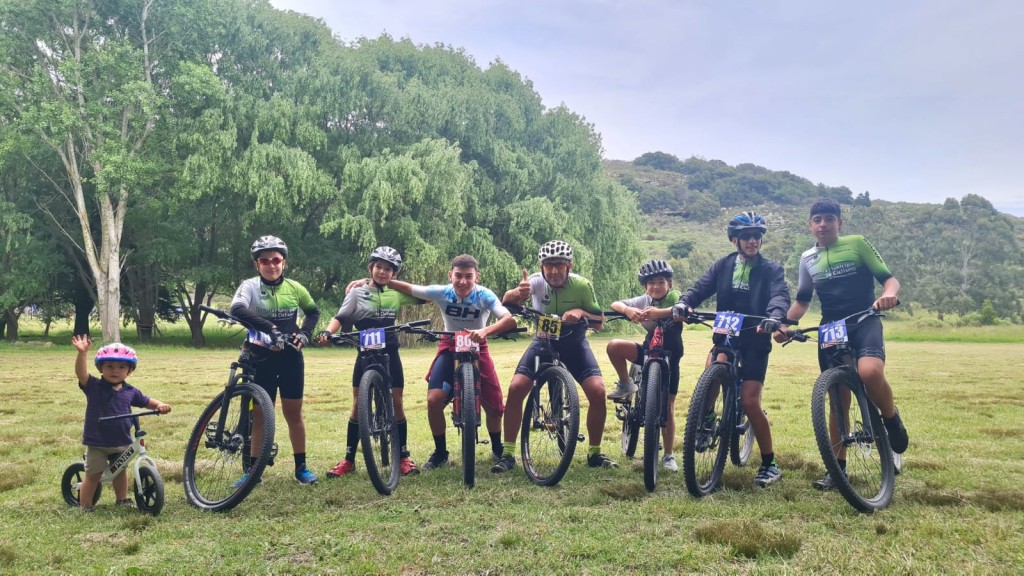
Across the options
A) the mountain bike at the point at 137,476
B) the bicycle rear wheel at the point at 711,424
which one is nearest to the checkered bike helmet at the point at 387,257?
the mountain bike at the point at 137,476

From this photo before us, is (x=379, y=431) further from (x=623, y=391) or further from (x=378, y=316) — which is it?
(x=623, y=391)

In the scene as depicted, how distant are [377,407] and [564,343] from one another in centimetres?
174

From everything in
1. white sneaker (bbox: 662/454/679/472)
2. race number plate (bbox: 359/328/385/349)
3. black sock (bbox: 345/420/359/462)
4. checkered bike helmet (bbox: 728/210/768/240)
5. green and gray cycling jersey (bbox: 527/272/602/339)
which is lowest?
white sneaker (bbox: 662/454/679/472)

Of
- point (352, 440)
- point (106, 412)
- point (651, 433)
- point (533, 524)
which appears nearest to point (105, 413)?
point (106, 412)

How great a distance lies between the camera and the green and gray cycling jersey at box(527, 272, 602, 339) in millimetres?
5996

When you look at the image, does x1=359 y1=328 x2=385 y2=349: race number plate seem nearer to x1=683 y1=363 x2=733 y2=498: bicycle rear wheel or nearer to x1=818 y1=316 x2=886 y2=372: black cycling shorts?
x1=683 y1=363 x2=733 y2=498: bicycle rear wheel

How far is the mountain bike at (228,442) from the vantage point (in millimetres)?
4734

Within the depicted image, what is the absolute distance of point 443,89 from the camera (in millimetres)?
29672

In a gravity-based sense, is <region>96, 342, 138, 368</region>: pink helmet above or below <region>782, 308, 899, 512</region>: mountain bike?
above

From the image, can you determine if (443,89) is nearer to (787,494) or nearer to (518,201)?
(518,201)

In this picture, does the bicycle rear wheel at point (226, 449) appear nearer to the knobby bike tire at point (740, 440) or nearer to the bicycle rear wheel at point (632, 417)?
the bicycle rear wheel at point (632, 417)

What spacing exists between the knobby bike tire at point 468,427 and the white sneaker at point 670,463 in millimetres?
1808

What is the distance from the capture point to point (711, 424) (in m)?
5.10

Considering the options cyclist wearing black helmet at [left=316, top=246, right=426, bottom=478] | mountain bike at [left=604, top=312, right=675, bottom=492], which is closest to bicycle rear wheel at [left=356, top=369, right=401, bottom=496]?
cyclist wearing black helmet at [left=316, top=246, right=426, bottom=478]
